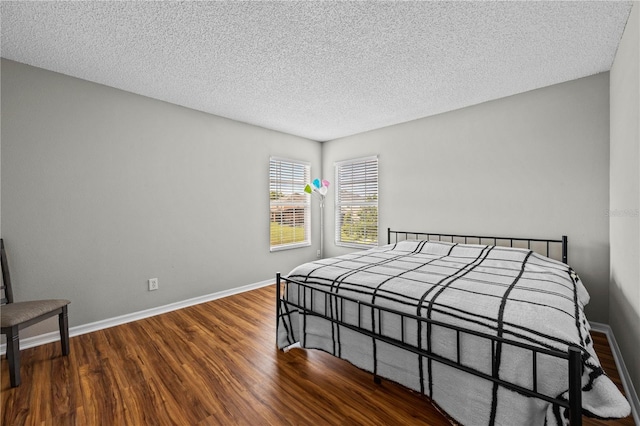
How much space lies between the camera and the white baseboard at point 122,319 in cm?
232

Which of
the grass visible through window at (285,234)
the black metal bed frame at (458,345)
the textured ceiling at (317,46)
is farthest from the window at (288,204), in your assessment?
the black metal bed frame at (458,345)

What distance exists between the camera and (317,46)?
6.78ft

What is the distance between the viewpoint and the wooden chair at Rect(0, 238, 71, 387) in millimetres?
1761

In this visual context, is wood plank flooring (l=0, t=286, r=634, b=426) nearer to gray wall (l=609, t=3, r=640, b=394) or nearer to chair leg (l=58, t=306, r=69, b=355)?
chair leg (l=58, t=306, r=69, b=355)

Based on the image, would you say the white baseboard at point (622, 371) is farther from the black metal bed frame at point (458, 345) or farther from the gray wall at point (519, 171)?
the black metal bed frame at point (458, 345)

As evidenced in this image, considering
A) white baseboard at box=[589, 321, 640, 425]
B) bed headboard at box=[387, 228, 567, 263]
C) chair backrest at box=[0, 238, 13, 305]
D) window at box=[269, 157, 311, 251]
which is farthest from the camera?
window at box=[269, 157, 311, 251]

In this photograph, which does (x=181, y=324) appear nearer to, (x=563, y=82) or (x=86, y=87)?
(x=86, y=87)

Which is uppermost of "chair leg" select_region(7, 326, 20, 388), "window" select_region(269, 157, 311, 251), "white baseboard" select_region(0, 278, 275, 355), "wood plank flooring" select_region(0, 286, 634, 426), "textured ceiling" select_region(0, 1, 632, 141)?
"textured ceiling" select_region(0, 1, 632, 141)

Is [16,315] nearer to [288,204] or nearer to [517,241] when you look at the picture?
[288,204]

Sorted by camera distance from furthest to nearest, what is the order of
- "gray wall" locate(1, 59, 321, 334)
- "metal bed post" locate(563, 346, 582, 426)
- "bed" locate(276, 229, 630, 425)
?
"gray wall" locate(1, 59, 321, 334)
"bed" locate(276, 229, 630, 425)
"metal bed post" locate(563, 346, 582, 426)

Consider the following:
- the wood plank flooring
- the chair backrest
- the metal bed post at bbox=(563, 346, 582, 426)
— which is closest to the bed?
the metal bed post at bbox=(563, 346, 582, 426)

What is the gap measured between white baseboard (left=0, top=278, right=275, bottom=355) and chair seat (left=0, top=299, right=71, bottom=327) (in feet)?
1.62

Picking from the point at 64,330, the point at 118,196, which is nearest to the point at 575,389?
the point at 64,330

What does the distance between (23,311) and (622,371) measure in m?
4.04
